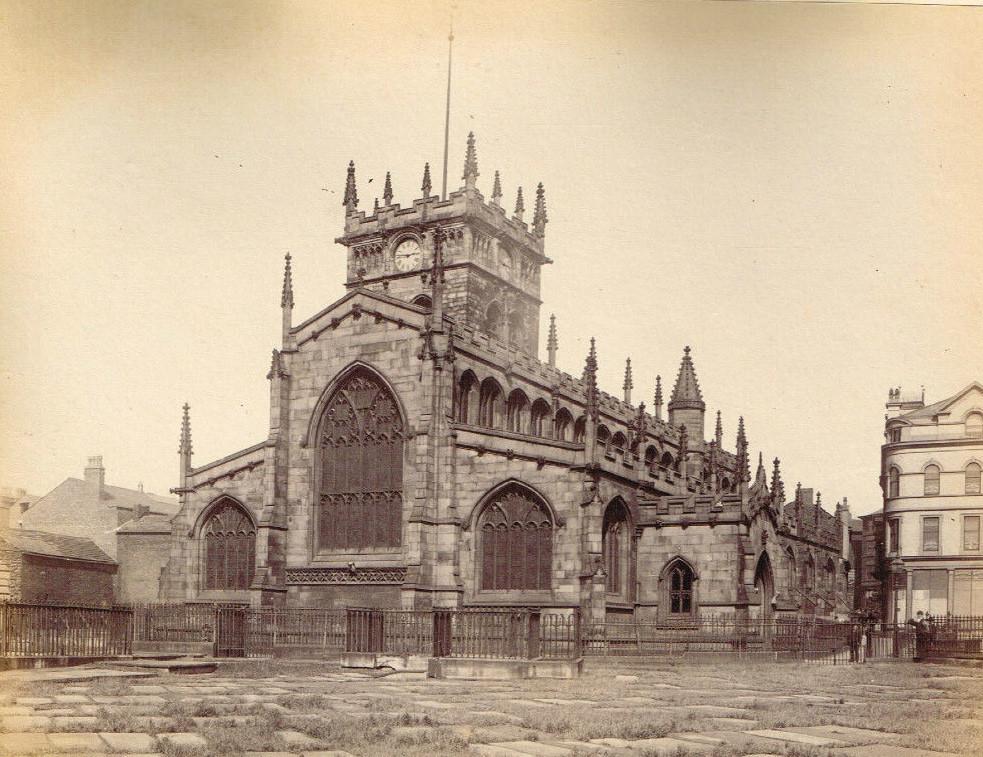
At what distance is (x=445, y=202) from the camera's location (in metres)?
47.0

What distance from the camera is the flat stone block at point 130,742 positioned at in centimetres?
1309

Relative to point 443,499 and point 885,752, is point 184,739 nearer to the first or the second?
point 885,752

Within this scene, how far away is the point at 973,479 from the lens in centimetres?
3469

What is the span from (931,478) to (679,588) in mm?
9209

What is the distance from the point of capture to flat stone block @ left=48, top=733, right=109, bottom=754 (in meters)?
13.1

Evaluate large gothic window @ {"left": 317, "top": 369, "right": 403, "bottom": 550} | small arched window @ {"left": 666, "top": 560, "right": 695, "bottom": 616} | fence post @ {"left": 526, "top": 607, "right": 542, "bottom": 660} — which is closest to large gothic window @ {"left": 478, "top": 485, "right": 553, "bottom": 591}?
large gothic window @ {"left": 317, "top": 369, "right": 403, "bottom": 550}

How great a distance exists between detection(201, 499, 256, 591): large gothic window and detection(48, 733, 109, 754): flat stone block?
25.6 m

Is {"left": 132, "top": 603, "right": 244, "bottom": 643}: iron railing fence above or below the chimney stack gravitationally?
below

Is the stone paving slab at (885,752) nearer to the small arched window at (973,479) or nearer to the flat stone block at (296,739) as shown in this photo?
the flat stone block at (296,739)

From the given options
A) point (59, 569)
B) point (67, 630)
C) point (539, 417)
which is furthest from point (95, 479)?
point (67, 630)

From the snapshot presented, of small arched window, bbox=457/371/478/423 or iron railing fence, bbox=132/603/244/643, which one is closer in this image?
iron railing fence, bbox=132/603/244/643

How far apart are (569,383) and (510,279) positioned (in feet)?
23.0

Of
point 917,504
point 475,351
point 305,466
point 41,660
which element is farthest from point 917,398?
point 41,660

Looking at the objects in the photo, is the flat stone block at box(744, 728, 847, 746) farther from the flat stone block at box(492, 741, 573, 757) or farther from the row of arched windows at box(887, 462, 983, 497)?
the row of arched windows at box(887, 462, 983, 497)
